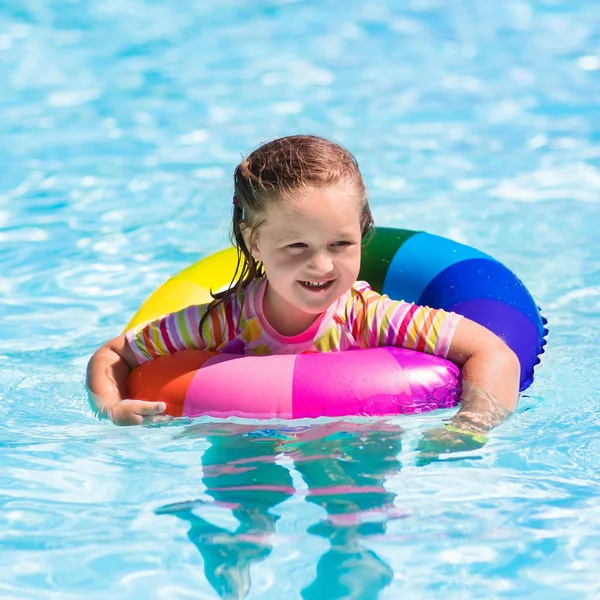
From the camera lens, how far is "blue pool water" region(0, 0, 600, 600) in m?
2.98

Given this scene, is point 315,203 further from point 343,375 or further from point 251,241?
point 343,375

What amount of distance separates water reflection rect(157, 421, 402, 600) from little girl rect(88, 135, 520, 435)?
9.9 inches

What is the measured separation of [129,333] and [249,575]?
1.19 meters

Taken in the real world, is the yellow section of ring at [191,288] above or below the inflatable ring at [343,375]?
above

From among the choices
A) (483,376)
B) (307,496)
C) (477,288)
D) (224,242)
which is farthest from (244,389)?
(224,242)

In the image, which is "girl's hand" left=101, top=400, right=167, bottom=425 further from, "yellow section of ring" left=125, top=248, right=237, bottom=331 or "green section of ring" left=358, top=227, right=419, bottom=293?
"green section of ring" left=358, top=227, right=419, bottom=293

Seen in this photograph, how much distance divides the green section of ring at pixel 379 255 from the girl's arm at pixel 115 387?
3.40ft

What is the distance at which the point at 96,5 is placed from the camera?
34.1 feet

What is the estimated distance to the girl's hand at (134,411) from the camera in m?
3.39

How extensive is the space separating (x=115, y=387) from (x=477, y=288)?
53.5 inches

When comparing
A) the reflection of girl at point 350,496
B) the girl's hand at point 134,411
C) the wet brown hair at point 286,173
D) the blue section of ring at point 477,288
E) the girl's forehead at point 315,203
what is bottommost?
the reflection of girl at point 350,496

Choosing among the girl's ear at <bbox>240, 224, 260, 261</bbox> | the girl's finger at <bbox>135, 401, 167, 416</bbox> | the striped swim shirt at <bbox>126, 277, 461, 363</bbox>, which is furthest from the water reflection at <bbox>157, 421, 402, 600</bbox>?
the girl's ear at <bbox>240, 224, 260, 261</bbox>

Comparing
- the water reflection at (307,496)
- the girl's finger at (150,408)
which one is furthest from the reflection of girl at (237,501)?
the girl's finger at (150,408)

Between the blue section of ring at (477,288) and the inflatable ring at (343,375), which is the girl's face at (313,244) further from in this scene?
the blue section of ring at (477,288)
